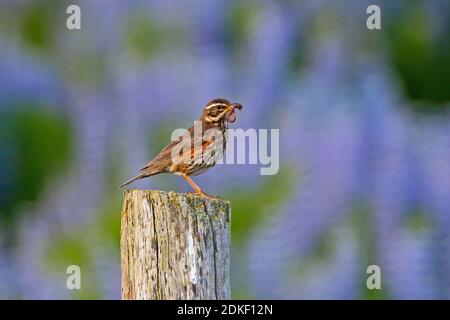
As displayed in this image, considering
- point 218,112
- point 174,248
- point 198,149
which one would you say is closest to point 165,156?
point 198,149

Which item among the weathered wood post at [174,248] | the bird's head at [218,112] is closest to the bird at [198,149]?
the bird's head at [218,112]

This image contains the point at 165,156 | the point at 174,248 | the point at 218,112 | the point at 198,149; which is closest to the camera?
the point at 174,248

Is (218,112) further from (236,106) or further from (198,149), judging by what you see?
(198,149)

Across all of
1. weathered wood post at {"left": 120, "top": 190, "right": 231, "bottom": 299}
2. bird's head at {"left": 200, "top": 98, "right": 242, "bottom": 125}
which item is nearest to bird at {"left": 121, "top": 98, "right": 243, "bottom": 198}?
bird's head at {"left": 200, "top": 98, "right": 242, "bottom": 125}

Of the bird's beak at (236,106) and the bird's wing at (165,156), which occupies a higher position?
the bird's beak at (236,106)

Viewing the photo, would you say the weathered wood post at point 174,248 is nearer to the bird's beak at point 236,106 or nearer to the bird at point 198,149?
the bird at point 198,149

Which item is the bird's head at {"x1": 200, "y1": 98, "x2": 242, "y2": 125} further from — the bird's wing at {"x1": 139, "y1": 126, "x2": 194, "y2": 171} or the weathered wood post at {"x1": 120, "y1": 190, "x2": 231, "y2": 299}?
the weathered wood post at {"x1": 120, "y1": 190, "x2": 231, "y2": 299}
